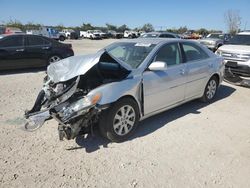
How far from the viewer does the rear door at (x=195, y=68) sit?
16.6 ft

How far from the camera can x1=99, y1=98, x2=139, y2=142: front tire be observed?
3.64 m

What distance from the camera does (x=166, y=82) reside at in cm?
445

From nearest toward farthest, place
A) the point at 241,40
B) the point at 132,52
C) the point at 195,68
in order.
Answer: the point at 132,52 < the point at 195,68 < the point at 241,40

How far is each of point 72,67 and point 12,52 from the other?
20.8 ft

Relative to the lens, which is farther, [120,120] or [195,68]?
[195,68]

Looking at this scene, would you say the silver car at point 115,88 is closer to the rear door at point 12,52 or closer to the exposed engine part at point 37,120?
the exposed engine part at point 37,120

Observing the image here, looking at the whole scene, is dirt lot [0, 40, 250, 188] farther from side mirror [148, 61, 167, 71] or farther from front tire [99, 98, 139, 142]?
side mirror [148, 61, 167, 71]

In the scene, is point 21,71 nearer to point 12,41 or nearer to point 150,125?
point 12,41

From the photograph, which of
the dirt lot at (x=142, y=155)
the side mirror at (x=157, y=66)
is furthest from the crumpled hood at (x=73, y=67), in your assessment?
the dirt lot at (x=142, y=155)

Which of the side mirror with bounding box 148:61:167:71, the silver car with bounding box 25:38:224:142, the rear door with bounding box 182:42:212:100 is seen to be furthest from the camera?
the rear door with bounding box 182:42:212:100

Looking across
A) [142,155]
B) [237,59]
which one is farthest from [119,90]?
[237,59]

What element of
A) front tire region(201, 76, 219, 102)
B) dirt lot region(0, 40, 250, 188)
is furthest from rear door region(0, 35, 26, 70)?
front tire region(201, 76, 219, 102)

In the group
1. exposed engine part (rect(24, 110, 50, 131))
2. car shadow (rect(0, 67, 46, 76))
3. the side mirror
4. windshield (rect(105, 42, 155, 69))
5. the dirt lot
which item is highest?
windshield (rect(105, 42, 155, 69))

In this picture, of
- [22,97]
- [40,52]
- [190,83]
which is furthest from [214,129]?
[40,52]
